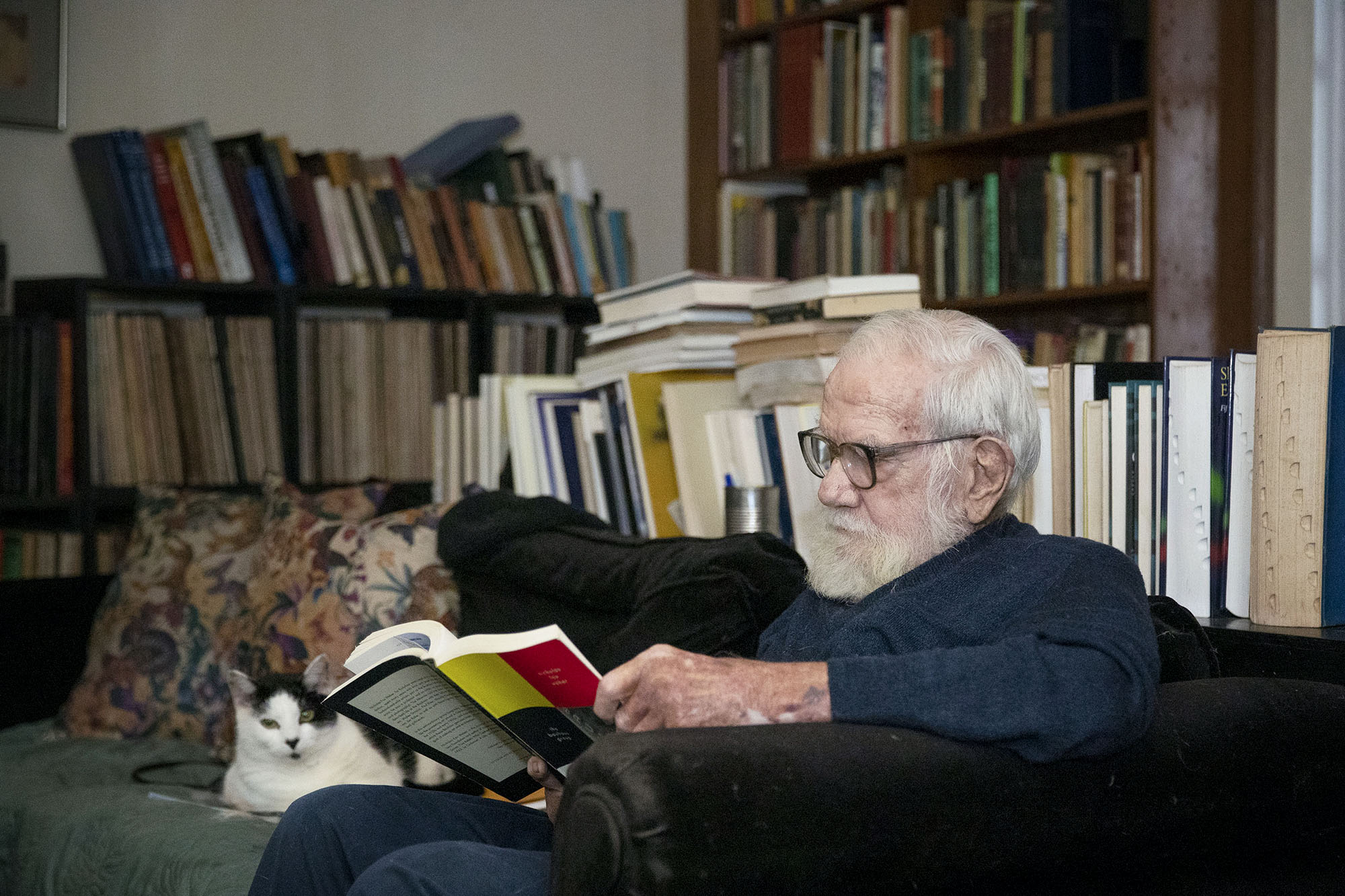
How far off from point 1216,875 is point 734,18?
10.3 feet

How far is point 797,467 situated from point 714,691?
1.03 m

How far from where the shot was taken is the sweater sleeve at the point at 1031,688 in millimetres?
988

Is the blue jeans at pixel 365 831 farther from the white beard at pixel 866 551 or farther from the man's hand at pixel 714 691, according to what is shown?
the white beard at pixel 866 551

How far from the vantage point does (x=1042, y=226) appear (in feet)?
10.2

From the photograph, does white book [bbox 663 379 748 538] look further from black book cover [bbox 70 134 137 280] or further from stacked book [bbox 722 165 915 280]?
black book cover [bbox 70 134 137 280]

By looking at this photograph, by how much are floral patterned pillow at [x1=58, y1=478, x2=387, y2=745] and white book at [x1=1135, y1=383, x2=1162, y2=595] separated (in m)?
1.32

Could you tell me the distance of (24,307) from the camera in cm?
318

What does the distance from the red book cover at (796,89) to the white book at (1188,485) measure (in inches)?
86.5

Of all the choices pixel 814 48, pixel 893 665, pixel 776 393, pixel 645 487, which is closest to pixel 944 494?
pixel 893 665

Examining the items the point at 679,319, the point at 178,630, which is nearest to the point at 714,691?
the point at 679,319

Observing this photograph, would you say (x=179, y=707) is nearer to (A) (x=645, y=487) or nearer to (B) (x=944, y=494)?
(A) (x=645, y=487)

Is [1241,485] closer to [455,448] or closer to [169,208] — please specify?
[455,448]

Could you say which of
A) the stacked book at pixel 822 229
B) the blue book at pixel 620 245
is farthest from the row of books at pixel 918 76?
the blue book at pixel 620 245

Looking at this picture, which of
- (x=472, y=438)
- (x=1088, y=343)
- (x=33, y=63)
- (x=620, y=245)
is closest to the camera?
(x=472, y=438)
